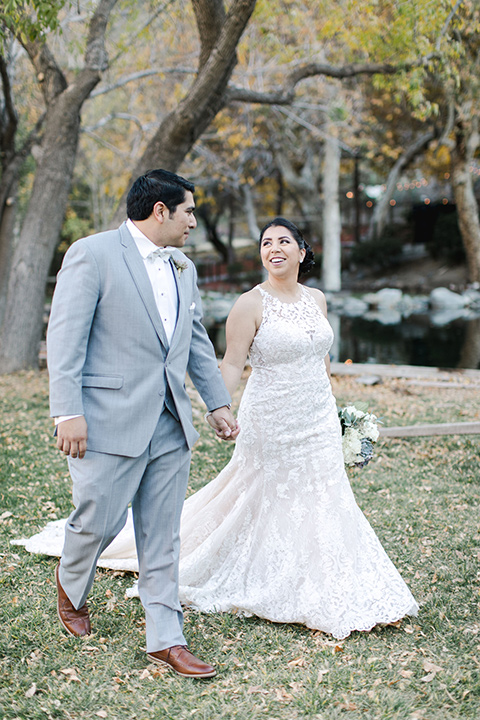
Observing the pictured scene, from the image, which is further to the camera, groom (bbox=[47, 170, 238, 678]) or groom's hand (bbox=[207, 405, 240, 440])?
groom's hand (bbox=[207, 405, 240, 440])

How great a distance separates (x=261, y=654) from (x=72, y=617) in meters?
0.91

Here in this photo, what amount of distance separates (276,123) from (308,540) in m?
23.3

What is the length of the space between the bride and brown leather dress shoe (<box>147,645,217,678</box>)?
571 mm

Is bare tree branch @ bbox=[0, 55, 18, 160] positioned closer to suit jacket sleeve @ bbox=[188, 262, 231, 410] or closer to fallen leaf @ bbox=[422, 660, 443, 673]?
suit jacket sleeve @ bbox=[188, 262, 231, 410]

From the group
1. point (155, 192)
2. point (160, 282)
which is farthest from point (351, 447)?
point (155, 192)

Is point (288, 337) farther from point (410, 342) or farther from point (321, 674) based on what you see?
point (410, 342)

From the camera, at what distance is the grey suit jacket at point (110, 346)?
2.78 m

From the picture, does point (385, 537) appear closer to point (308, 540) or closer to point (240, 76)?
point (308, 540)

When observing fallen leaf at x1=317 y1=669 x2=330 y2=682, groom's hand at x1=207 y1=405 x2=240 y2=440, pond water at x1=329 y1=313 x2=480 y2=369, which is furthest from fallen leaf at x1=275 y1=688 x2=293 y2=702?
pond water at x1=329 y1=313 x2=480 y2=369

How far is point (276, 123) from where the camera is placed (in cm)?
2489

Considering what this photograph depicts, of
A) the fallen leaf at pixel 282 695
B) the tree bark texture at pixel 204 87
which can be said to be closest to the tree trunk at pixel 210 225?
the tree bark texture at pixel 204 87

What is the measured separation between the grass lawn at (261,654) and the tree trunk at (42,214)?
6.07 metres

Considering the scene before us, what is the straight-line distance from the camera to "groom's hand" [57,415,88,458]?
277 centimetres

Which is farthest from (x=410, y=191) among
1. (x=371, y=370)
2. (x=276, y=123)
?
(x=371, y=370)
